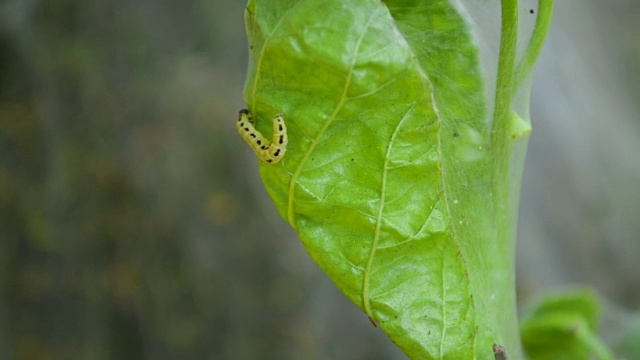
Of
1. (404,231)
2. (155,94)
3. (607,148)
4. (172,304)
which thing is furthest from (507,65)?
(607,148)

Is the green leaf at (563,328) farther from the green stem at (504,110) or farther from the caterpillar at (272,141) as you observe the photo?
the caterpillar at (272,141)

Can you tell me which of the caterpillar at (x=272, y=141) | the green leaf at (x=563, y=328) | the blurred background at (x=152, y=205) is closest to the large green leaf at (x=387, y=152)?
the caterpillar at (x=272, y=141)

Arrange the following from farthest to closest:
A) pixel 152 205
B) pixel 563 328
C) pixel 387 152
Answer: pixel 152 205 < pixel 563 328 < pixel 387 152

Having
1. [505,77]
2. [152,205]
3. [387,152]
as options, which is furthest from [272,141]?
[152,205]

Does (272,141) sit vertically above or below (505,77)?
above

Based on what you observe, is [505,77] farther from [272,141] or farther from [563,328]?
[563,328]

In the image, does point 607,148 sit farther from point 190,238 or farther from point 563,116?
point 190,238
